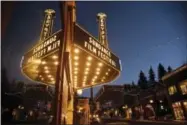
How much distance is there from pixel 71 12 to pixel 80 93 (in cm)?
628

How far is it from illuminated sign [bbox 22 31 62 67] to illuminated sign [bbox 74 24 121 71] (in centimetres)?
55

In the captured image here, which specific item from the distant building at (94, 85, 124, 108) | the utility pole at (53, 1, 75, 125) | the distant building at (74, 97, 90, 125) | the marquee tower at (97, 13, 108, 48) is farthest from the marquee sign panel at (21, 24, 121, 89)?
the distant building at (74, 97, 90, 125)

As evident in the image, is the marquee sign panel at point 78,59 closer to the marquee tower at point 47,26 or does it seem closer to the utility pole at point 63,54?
the utility pole at point 63,54

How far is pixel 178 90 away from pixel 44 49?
487 inches

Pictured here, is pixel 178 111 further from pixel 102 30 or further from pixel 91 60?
pixel 91 60

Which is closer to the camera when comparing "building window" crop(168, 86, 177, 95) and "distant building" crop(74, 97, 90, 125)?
"distant building" crop(74, 97, 90, 125)

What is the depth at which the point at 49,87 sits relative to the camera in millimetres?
7941

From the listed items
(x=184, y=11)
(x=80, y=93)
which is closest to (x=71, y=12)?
(x=184, y=11)

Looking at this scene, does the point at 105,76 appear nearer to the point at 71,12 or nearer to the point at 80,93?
the point at 80,93

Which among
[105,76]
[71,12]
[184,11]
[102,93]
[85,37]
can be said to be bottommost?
[102,93]

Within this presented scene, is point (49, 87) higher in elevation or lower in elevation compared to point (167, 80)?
lower

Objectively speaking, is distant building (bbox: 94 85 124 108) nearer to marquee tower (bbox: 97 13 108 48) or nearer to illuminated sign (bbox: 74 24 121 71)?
illuminated sign (bbox: 74 24 121 71)

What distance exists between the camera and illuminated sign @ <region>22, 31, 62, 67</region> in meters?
4.82

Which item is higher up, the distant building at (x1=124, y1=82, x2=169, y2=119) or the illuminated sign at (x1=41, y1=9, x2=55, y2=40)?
the illuminated sign at (x1=41, y1=9, x2=55, y2=40)
